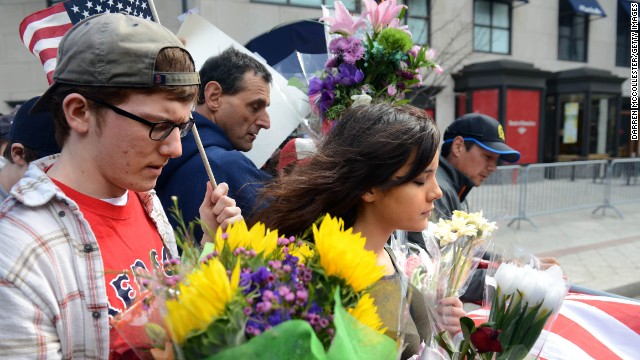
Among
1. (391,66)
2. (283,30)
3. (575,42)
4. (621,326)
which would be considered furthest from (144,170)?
(575,42)

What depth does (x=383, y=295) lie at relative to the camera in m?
1.10

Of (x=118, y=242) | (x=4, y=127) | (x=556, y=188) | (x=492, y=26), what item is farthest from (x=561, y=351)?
(x=492, y=26)

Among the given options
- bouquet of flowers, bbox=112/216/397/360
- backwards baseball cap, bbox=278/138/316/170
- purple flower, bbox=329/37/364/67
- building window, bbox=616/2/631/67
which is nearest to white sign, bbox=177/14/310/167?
backwards baseball cap, bbox=278/138/316/170

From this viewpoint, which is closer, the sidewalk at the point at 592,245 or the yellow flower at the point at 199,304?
the yellow flower at the point at 199,304

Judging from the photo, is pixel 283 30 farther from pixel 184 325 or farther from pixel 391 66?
pixel 184 325

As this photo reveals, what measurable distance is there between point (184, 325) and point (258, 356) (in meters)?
0.14

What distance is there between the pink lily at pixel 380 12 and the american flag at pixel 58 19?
4.18 feet

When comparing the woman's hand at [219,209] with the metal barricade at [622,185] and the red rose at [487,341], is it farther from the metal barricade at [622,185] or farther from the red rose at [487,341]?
the metal barricade at [622,185]

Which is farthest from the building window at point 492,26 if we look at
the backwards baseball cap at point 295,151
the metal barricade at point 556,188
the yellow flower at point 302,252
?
the yellow flower at point 302,252

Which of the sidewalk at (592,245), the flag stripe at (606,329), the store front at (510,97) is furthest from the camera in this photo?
the store front at (510,97)

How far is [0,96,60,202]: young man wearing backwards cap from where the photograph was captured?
2004mm

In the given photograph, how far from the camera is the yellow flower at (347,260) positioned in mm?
948

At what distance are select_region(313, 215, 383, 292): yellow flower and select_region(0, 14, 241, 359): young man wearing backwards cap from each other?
0.51 meters

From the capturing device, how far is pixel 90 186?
4.65ft
